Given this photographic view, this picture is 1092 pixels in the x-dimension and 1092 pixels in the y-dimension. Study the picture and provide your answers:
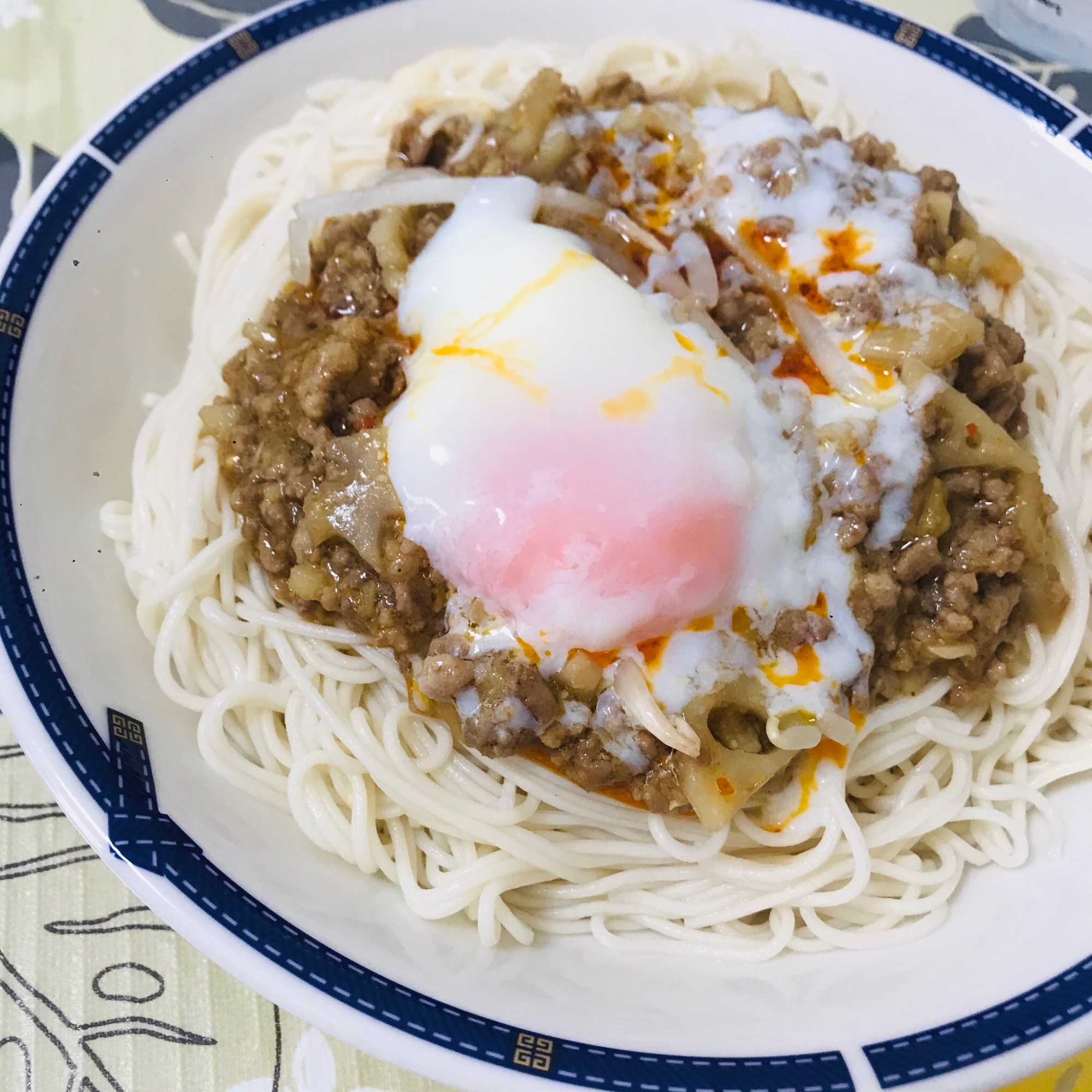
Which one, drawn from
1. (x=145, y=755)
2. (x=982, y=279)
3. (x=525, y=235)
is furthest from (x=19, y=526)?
(x=982, y=279)

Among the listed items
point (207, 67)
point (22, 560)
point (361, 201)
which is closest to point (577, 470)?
point (361, 201)

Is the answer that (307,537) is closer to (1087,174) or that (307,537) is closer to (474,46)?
(474,46)

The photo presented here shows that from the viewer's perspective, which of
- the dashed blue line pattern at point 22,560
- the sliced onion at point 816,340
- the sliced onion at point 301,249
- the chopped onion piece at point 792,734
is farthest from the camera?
the sliced onion at point 301,249

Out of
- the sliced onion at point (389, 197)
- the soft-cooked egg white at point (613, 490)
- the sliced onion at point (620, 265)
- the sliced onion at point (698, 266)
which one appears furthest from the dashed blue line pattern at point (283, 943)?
the sliced onion at point (698, 266)

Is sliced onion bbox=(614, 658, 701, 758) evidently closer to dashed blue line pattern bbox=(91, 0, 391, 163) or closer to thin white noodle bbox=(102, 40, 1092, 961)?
thin white noodle bbox=(102, 40, 1092, 961)

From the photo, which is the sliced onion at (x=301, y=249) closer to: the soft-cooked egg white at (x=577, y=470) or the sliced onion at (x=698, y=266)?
the soft-cooked egg white at (x=577, y=470)

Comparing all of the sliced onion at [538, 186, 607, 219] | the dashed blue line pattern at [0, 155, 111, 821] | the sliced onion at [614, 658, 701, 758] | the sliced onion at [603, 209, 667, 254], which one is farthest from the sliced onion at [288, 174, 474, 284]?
the sliced onion at [614, 658, 701, 758]
